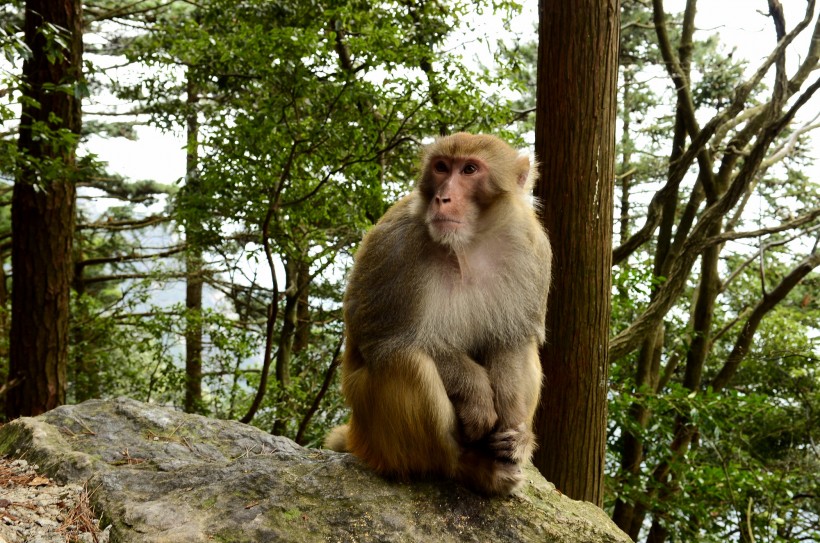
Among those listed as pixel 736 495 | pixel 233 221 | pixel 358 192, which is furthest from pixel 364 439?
pixel 736 495

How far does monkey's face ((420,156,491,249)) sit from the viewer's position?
133 inches

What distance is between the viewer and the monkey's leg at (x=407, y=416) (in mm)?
3252

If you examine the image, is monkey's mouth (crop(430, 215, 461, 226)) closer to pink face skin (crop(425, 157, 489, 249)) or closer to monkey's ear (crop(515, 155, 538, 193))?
pink face skin (crop(425, 157, 489, 249))

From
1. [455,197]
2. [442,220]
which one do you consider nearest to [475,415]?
[442,220]

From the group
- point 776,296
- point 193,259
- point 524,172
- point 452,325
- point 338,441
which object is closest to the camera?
point 452,325

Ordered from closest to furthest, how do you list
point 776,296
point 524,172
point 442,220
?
point 442,220 → point 524,172 → point 776,296

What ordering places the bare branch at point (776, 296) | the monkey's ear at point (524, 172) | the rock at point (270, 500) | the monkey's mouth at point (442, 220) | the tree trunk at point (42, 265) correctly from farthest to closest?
the bare branch at point (776, 296), the tree trunk at point (42, 265), the monkey's ear at point (524, 172), the monkey's mouth at point (442, 220), the rock at point (270, 500)

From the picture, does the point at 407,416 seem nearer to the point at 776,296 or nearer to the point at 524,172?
the point at 524,172

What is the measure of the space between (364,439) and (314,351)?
292 inches

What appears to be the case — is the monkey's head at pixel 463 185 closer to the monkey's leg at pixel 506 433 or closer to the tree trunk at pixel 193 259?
the monkey's leg at pixel 506 433

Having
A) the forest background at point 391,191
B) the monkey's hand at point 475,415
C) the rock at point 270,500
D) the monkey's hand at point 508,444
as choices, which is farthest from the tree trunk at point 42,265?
the monkey's hand at point 508,444

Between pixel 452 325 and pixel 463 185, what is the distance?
68cm

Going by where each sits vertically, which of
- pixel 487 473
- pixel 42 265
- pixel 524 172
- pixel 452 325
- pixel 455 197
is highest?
pixel 524 172

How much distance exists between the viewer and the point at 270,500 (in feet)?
10.3
